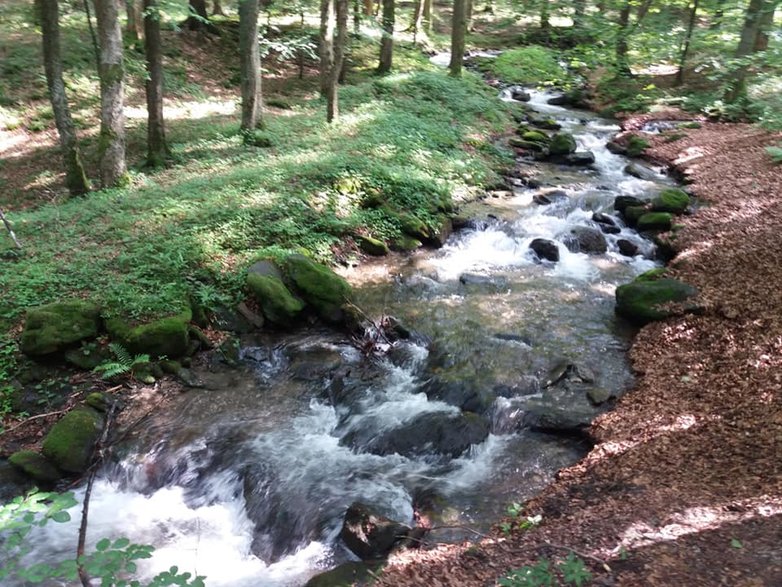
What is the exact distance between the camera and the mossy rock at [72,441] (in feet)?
21.1

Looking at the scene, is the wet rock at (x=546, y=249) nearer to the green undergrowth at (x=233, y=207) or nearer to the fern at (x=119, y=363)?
the green undergrowth at (x=233, y=207)

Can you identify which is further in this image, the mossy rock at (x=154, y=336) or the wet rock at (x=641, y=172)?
the wet rock at (x=641, y=172)

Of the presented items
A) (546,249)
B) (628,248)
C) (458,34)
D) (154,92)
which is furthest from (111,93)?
(458,34)

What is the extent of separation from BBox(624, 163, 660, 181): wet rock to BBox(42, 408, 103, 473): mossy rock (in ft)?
53.3

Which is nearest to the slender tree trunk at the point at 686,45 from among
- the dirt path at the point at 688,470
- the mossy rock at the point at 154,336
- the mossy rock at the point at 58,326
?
the dirt path at the point at 688,470

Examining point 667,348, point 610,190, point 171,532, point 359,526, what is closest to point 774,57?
point 610,190

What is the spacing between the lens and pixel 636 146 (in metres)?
18.9

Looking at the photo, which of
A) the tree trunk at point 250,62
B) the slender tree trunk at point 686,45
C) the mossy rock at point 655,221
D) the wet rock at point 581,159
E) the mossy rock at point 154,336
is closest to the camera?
the mossy rock at point 154,336

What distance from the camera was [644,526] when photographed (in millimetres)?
4754

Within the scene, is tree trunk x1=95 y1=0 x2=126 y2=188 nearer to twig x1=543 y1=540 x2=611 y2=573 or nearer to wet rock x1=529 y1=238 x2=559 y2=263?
wet rock x1=529 y1=238 x2=559 y2=263

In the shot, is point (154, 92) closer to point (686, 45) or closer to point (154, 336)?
point (154, 336)

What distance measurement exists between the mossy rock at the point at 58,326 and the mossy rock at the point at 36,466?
1.63m

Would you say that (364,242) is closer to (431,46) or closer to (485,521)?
(485,521)

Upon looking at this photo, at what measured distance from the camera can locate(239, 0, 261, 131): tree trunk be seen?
1491 centimetres
